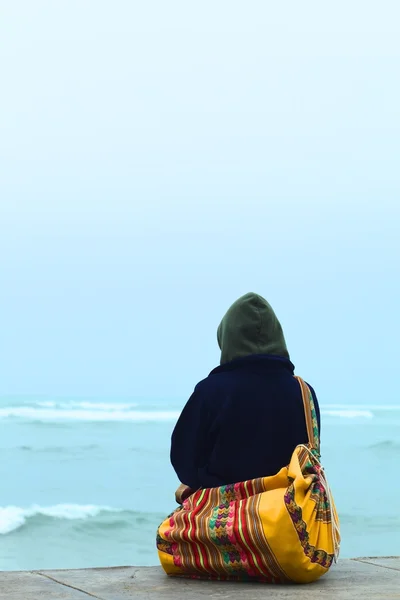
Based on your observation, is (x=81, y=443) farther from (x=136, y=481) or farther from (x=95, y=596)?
(x=95, y=596)

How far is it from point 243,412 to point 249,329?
0.35m

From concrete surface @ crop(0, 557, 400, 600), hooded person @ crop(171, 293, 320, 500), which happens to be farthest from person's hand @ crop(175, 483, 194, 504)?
concrete surface @ crop(0, 557, 400, 600)

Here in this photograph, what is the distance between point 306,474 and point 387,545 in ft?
31.8

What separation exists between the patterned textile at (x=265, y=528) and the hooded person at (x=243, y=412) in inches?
3.0

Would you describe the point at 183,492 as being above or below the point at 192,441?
below

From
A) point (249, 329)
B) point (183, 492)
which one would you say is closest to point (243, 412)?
point (249, 329)

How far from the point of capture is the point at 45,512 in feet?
53.0

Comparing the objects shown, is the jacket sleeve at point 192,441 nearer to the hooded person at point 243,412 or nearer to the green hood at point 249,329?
the hooded person at point 243,412

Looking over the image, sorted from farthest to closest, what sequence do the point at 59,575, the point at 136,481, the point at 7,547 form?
1. the point at 136,481
2. the point at 7,547
3. the point at 59,575

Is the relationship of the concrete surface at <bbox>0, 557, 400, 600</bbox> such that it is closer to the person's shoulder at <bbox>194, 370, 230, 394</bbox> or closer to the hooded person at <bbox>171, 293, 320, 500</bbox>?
the hooded person at <bbox>171, 293, 320, 500</bbox>

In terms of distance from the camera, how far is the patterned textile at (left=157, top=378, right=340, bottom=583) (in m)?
3.46

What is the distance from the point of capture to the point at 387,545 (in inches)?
499

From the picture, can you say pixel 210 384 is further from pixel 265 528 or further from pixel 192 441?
pixel 265 528

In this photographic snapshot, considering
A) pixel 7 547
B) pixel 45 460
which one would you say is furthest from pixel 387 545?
pixel 45 460
